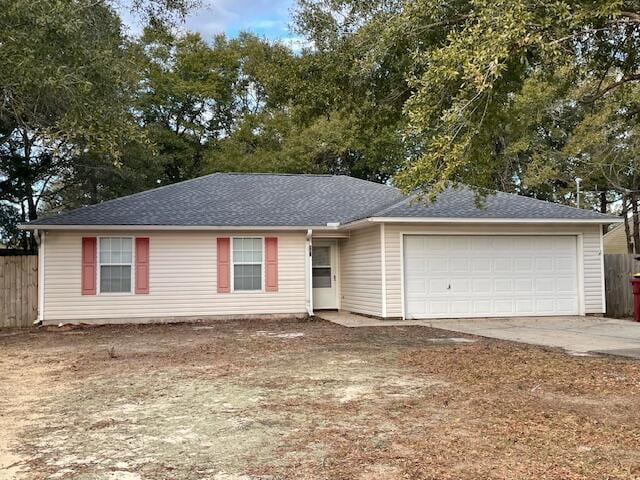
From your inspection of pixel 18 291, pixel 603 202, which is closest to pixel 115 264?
pixel 18 291

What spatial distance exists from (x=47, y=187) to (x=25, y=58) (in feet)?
60.2

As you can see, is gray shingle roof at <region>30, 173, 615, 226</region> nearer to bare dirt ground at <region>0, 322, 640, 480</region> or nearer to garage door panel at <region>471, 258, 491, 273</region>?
garage door panel at <region>471, 258, 491, 273</region>

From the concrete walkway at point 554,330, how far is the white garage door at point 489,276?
46 cm

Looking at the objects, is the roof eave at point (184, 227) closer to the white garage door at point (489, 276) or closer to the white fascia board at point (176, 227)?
the white fascia board at point (176, 227)

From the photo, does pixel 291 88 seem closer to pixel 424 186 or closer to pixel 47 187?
pixel 424 186

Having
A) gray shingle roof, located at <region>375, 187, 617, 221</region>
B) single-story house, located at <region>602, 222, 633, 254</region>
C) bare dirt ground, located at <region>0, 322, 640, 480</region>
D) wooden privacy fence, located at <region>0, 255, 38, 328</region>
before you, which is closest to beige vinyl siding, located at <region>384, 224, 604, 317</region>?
gray shingle roof, located at <region>375, 187, 617, 221</region>

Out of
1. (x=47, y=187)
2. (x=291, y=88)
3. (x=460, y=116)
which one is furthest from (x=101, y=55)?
(x=47, y=187)

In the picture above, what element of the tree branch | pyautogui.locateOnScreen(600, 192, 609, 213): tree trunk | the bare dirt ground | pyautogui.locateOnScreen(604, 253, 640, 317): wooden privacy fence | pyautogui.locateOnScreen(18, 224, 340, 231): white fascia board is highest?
pyautogui.locateOnScreen(600, 192, 609, 213): tree trunk

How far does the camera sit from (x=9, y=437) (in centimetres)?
484

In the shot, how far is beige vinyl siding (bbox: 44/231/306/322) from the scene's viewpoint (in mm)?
14242

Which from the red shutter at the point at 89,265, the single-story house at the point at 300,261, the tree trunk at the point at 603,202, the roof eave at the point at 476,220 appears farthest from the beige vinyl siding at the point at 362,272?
the tree trunk at the point at 603,202

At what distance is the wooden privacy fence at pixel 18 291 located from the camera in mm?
14430

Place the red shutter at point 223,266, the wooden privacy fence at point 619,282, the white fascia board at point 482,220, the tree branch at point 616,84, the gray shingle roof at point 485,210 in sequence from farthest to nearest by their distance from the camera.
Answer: the wooden privacy fence at point 619,282, the red shutter at point 223,266, the gray shingle roof at point 485,210, the white fascia board at point 482,220, the tree branch at point 616,84

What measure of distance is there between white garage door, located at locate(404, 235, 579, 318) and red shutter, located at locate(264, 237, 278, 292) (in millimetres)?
3391
